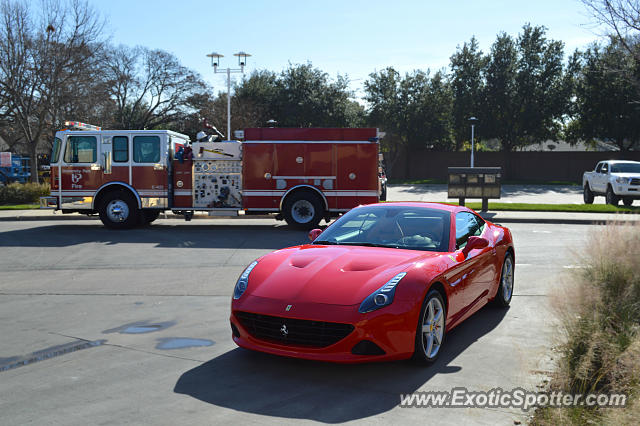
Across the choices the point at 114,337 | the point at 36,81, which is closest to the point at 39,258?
the point at 114,337

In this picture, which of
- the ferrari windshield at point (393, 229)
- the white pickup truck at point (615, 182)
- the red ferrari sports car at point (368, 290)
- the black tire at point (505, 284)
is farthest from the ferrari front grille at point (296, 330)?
the white pickup truck at point (615, 182)

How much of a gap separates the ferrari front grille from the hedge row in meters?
23.3

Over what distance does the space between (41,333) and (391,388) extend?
371cm

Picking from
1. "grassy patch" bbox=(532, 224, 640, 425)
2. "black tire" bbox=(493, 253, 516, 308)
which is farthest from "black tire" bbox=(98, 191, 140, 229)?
"grassy patch" bbox=(532, 224, 640, 425)

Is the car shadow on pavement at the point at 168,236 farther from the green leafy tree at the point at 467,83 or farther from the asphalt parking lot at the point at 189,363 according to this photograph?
the green leafy tree at the point at 467,83

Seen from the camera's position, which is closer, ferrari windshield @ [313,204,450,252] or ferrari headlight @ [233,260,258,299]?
ferrari headlight @ [233,260,258,299]

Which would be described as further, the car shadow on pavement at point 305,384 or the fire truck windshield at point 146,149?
the fire truck windshield at point 146,149

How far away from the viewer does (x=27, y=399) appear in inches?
170

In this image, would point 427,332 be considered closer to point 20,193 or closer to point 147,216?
point 147,216

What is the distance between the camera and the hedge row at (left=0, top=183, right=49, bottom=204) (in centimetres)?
2498

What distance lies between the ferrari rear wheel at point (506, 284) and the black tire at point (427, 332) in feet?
6.62

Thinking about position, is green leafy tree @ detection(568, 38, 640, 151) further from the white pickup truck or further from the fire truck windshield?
the fire truck windshield

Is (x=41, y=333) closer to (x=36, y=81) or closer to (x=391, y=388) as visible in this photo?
(x=391, y=388)

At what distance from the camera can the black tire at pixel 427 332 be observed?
4918 millimetres
